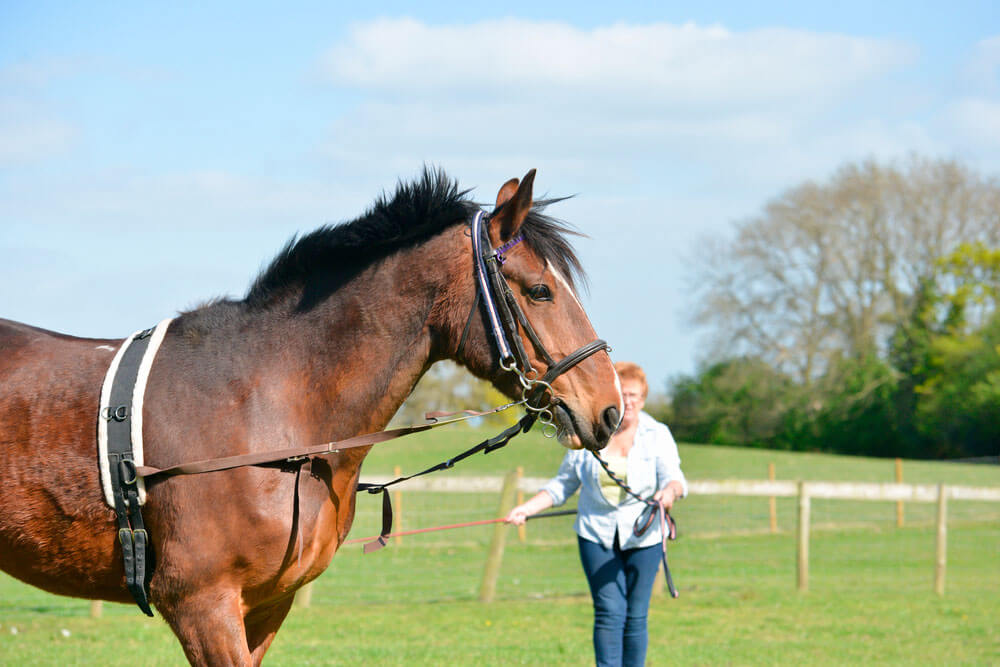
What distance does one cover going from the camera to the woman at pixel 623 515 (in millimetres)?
5617

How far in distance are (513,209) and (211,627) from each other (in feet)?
5.81

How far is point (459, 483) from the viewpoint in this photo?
11.7 metres

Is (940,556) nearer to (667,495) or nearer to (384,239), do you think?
(667,495)

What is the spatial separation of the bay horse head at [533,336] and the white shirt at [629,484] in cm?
237

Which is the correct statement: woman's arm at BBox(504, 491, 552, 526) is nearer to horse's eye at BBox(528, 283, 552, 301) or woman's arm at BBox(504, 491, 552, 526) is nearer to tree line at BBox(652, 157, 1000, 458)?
horse's eye at BBox(528, 283, 552, 301)

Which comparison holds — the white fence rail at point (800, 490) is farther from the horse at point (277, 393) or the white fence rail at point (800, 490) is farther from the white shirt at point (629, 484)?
the horse at point (277, 393)

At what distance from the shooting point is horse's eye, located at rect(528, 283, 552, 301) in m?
3.53

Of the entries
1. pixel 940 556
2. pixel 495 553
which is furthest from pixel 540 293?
pixel 940 556

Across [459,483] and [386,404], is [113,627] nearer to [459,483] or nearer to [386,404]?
[459,483]

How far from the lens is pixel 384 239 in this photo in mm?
3637

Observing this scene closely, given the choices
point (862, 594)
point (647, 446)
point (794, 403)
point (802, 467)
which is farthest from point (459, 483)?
point (794, 403)

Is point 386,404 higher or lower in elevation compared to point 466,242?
lower

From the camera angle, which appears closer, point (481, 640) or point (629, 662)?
point (629, 662)

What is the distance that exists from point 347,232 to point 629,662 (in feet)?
10.7
